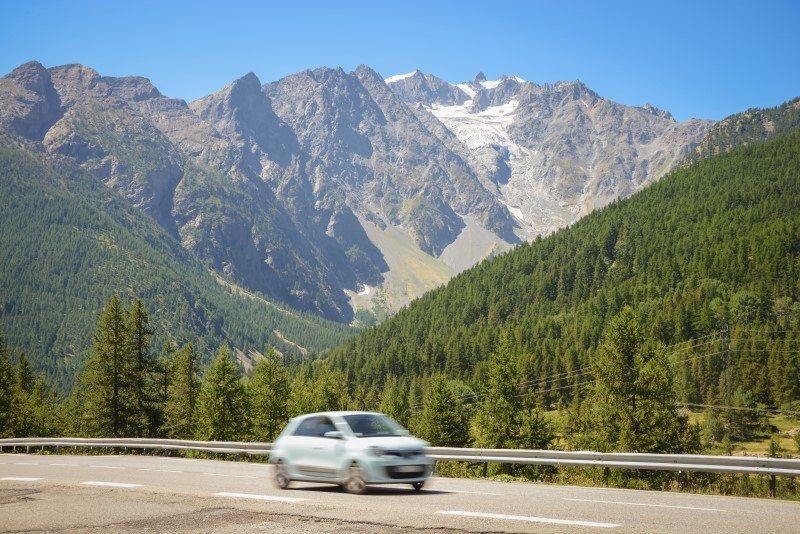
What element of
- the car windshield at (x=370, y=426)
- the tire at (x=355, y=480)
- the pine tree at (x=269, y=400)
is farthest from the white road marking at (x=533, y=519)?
the pine tree at (x=269, y=400)

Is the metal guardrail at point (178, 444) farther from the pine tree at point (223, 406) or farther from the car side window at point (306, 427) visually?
the pine tree at point (223, 406)

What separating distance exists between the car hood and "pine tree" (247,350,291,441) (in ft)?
140

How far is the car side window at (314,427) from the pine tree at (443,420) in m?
39.8

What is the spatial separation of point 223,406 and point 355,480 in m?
40.1

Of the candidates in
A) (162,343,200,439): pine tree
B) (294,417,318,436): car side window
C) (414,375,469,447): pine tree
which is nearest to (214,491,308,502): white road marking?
(294,417,318,436): car side window

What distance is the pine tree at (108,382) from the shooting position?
48094mm

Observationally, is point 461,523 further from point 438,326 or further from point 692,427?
point 438,326

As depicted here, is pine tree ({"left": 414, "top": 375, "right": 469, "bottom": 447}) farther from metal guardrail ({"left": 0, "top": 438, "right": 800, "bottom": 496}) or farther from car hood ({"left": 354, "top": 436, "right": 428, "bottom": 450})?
car hood ({"left": 354, "top": 436, "right": 428, "bottom": 450})

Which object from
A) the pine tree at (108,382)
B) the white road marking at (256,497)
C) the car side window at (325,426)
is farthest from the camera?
the pine tree at (108,382)

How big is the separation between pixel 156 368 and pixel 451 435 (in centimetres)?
2468

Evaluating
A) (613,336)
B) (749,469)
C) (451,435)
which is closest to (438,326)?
(451,435)

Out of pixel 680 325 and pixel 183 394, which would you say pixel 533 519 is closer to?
pixel 183 394

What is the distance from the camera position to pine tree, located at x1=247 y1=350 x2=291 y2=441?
58.4 metres

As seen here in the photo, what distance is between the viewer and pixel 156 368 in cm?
5231
